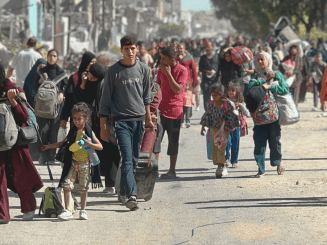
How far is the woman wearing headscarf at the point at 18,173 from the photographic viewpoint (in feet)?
22.3

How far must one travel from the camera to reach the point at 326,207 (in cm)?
747

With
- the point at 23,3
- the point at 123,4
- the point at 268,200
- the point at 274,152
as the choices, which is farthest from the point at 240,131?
the point at 123,4

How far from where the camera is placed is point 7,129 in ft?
21.8

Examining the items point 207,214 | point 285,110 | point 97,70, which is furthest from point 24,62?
point 207,214

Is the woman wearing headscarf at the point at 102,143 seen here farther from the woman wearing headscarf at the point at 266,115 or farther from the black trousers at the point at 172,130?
the woman wearing headscarf at the point at 266,115

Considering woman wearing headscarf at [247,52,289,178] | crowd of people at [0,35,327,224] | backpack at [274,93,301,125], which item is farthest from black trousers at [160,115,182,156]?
backpack at [274,93,301,125]

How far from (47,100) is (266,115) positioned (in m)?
2.95

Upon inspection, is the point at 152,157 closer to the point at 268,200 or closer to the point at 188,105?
the point at 268,200

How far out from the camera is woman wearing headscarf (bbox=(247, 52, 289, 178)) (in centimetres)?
931

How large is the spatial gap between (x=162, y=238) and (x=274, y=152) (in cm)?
364

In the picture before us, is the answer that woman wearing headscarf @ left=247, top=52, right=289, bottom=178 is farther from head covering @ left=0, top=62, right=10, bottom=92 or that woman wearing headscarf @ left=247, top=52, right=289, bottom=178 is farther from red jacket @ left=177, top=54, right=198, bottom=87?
red jacket @ left=177, top=54, right=198, bottom=87

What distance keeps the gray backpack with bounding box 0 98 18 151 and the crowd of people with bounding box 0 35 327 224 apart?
0.10 meters

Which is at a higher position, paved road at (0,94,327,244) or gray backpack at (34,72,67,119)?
gray backpack at (34,72,67,119)

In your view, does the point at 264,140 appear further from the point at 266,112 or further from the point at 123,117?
the point at 123,117
